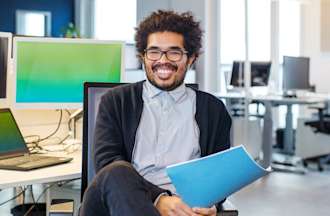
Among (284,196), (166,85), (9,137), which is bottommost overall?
(284,196)

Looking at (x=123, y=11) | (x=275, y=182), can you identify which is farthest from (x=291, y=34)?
(x=275, y=182)

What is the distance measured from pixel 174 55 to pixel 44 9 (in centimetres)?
808

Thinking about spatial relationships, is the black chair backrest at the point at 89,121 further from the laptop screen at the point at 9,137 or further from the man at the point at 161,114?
the laptop screen at the point at 9,137

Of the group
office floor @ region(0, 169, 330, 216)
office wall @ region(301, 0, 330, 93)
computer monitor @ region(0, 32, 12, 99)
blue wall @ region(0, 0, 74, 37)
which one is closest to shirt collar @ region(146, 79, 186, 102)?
computer monitor @ region(0, 32, 12, 99)

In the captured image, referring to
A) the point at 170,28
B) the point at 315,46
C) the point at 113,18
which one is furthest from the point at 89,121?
the point at 113,18

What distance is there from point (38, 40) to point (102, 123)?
0.86m

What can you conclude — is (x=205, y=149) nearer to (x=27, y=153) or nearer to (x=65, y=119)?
(x=27, y=153)

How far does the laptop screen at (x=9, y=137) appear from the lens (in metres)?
2.27

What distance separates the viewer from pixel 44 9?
9445 mm

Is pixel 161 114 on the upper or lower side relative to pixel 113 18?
lower

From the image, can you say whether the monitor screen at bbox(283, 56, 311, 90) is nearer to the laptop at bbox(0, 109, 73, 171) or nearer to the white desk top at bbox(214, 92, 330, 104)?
the white desk top at bbox(214, 92, 330, 104)

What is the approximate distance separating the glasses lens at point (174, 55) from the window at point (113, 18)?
7.36 m

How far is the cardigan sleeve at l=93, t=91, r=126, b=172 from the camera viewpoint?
5.84 ft

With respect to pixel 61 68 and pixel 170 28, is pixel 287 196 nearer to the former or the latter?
pixel 61 68
